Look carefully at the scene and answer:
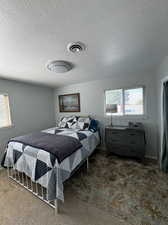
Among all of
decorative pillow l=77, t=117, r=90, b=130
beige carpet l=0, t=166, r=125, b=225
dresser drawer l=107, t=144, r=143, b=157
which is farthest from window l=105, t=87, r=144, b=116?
beige carpet l=0, t=166, r=125, b=225

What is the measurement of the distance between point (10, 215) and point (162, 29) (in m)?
3.00

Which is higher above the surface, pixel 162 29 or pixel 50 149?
pixel 162 29

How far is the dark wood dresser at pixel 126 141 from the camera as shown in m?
2.48

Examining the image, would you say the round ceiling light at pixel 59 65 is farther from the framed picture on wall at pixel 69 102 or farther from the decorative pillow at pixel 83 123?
the framed picture on wall at pixel 69 102

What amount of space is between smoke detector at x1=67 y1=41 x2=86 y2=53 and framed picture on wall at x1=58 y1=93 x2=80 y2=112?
7.31 feet

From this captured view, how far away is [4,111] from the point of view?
282 cm

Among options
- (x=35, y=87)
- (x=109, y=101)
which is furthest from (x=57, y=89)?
(x=109, y=101)

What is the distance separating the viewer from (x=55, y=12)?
915mm

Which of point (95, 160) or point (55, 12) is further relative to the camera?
point (95, 160)

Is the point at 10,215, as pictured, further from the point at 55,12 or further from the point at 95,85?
the point at 95,85

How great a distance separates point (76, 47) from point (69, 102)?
2.60 m

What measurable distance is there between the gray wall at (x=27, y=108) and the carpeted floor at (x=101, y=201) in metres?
1.16

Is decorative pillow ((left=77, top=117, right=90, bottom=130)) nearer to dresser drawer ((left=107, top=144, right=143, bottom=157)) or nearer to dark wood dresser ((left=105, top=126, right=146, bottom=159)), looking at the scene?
dark wood dresser ((left=105, top=126, right=146, bottom=159))

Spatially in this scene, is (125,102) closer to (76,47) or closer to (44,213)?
(76,47)
